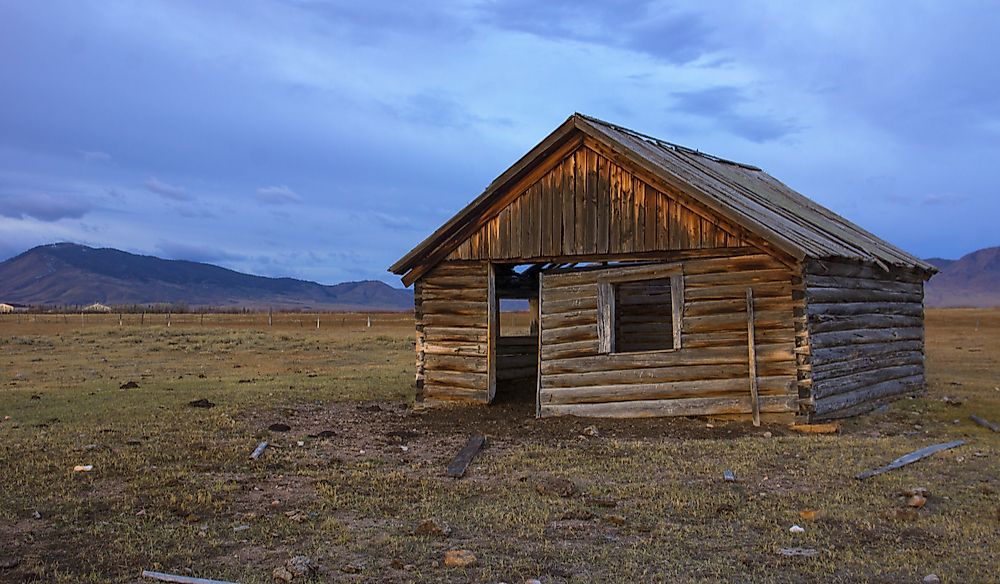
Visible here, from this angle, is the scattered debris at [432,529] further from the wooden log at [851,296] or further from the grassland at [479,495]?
the wooden log at [851,296]

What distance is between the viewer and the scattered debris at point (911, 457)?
10016 millimetres

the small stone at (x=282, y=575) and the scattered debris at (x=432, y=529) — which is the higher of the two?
the scattered debris at (x=432, y=529)

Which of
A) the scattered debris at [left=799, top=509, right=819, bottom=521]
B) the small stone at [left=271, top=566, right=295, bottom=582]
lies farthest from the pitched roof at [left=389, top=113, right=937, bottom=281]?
the small stone at [left=271, top=566, right=295, bottom=582]

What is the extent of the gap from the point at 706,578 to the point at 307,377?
1826 cm

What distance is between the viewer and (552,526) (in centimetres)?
805

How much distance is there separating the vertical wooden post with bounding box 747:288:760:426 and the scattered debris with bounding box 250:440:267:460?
7508 millimetres

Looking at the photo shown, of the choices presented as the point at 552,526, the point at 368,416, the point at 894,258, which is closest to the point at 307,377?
the point at 368,416

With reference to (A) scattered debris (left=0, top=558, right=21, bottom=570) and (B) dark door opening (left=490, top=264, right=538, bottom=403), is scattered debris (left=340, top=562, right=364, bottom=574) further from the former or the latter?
(B) dark door opening (left=490, top=264, right=538, bottom=403)

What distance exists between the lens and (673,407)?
46.8 ft

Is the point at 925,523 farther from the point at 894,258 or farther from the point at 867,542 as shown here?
the point at 894,258

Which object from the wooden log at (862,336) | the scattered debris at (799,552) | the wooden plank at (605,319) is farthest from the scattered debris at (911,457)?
the wooden plank at (605,319)

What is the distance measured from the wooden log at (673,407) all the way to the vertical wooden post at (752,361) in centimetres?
11

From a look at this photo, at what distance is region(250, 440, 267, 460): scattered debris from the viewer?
11594mm

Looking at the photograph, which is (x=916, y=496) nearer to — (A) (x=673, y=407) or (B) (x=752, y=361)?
(B) (x=752, y=361)
